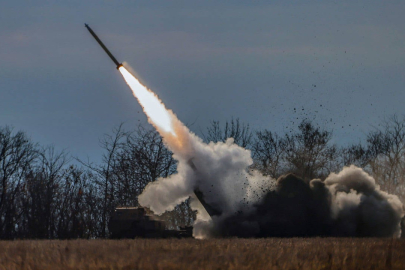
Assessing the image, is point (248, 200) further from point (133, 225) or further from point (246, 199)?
point (133, 225)

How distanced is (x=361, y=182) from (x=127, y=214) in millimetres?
14835

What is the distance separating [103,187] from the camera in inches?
2197

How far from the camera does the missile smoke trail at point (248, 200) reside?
33844 mm

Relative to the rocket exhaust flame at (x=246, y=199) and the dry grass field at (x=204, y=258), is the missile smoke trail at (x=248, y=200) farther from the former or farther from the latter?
the dry grass field at (x=204, y=258)

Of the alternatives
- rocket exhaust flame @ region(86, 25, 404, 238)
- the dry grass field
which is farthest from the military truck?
the dry grass field

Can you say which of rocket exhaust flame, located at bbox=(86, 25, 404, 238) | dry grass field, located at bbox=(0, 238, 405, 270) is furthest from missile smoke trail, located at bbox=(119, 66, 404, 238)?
dry grass field, located at bbox=(0, 238, 405, 270)

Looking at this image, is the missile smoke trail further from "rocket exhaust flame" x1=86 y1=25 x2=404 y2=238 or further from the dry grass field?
the dry grass field

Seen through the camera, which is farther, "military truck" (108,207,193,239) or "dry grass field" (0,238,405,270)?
"military truck" (108,207,193,239)

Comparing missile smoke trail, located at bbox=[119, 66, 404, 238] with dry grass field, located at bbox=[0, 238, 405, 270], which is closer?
dry grass field, located at bbox=[0, 238, 405, 270]

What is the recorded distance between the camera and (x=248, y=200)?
114 feet

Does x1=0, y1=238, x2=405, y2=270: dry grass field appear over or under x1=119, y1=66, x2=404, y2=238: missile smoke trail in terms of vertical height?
under

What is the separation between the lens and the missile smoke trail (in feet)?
111

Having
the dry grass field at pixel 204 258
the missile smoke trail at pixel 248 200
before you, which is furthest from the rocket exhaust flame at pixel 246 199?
the dry grass field at pixel 204 258

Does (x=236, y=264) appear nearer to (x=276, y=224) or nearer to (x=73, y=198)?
(x=276, y=224)
